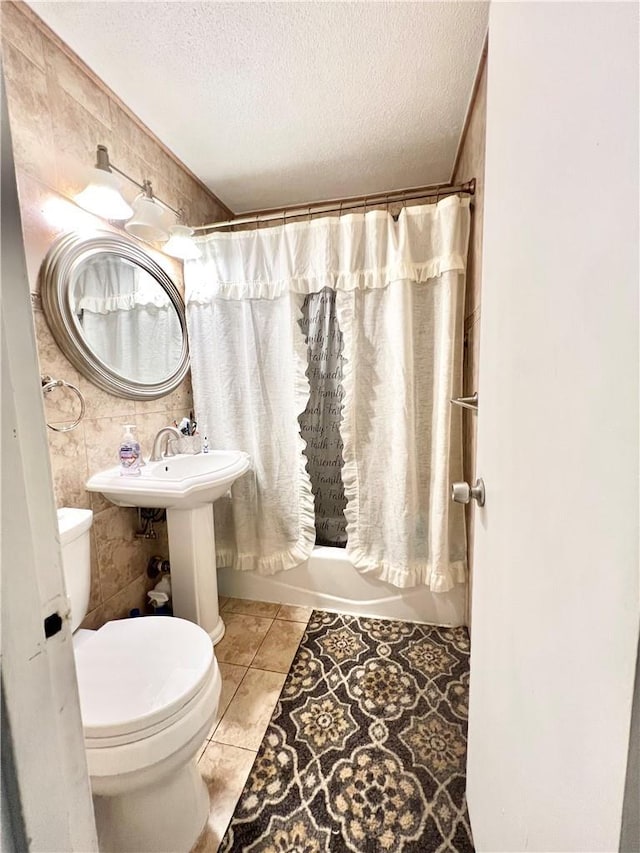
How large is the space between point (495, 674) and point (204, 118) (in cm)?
210

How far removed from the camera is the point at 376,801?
939 millimetres

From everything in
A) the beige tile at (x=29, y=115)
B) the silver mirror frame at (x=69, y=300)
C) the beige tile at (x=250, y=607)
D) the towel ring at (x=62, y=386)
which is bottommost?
the beige tile at (x=250, y=607)

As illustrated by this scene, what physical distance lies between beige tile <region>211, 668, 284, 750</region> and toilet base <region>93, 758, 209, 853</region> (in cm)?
28

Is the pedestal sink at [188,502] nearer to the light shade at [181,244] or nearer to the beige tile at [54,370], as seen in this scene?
the beige tile at [54,370]

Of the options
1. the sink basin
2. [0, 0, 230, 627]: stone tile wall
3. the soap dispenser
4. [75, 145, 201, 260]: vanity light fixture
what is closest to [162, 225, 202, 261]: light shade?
[75, 145, 201, 260]: vanity light fixture

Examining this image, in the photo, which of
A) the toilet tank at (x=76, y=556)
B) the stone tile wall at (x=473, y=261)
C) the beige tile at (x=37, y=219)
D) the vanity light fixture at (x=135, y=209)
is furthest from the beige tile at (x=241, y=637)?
the vanity light fixture at (x=135, y=209)

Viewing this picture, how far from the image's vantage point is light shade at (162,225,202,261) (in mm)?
1511

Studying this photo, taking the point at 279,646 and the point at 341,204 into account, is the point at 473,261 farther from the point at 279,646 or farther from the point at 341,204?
the point at 279,646

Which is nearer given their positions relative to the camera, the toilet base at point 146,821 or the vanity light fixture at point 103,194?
the toilet base at point 146,821

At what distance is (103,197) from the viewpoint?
1.18 m

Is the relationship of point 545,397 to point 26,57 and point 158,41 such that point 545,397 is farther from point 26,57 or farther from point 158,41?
point 26,57

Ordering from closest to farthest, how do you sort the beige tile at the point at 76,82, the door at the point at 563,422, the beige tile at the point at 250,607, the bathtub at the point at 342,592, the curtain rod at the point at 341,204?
the door at the point at 563,422, the beige tile at the point at 76,82, the curtain rod at the point at 341,204, the bathtub at the point at 342,592, the beige tile at the point at 250,607

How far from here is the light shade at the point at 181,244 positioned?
151 cm

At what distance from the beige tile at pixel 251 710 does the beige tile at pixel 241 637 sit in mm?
102
